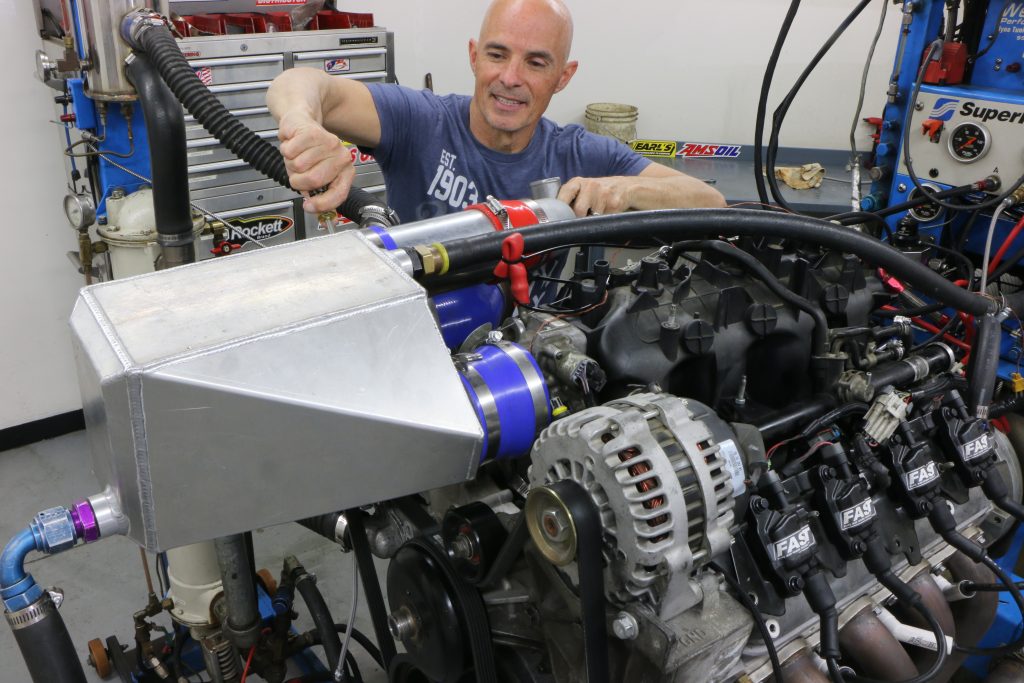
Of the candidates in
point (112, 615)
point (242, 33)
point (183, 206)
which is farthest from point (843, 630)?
point (242, 33)

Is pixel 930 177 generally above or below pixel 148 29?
below

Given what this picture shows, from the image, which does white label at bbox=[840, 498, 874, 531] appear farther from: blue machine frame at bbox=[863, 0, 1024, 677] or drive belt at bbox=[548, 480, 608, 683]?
blue machine frame at bbox=[863, 0, 1024, 677]

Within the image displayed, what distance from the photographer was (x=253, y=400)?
0.58 m

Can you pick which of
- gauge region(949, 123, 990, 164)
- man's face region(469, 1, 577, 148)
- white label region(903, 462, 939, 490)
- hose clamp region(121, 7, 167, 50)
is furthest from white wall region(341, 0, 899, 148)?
white label region(903, 462, 939, 490)

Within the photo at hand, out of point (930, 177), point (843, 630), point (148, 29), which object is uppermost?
point (148, 29)

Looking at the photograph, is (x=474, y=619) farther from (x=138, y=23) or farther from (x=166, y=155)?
(x=138, y=23)

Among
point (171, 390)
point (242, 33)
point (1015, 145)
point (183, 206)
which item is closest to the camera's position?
point (171, 390)

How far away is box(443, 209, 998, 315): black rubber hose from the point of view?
82cm

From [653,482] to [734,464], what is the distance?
10 cm

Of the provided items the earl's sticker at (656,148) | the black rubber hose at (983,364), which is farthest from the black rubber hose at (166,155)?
the earl's sticker at (656,148)

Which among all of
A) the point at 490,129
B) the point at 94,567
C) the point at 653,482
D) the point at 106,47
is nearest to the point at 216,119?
the point at 106,47

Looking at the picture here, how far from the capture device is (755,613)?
0.77m

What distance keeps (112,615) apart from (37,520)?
1.49 metres

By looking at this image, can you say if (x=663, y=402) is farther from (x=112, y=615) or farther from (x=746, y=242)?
(x=112, y=615)
